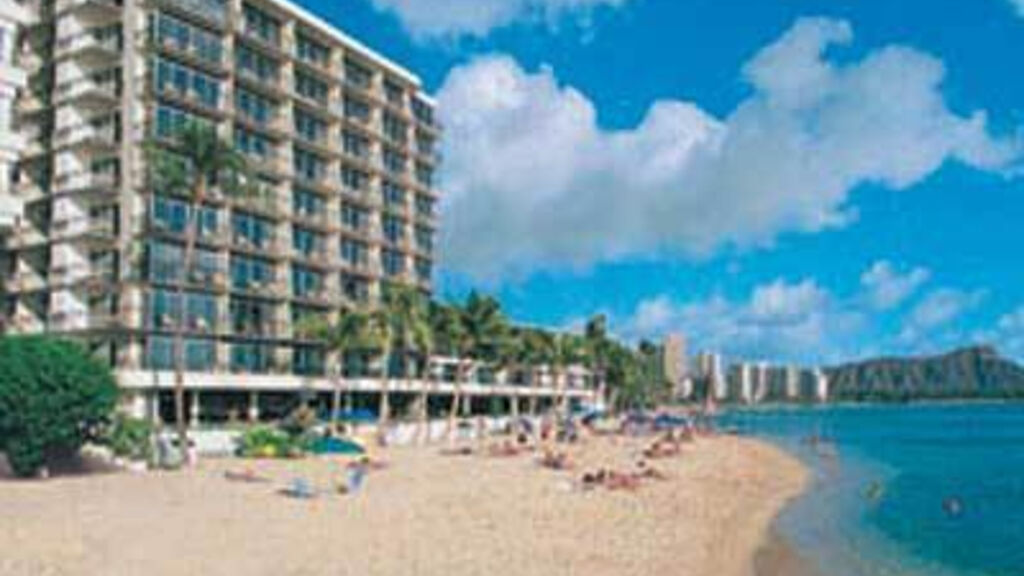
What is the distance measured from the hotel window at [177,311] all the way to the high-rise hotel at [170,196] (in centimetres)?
10

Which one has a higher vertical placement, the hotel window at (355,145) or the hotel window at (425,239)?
the hotel window at (355,145)

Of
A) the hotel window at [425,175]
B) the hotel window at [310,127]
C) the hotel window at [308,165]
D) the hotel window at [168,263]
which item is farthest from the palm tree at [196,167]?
the hotel window at [425,175]

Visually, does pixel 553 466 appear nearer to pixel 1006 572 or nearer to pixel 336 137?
pixel 1006 572

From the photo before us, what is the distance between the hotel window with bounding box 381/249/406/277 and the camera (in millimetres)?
101250

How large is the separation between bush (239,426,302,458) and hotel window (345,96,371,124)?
128ft

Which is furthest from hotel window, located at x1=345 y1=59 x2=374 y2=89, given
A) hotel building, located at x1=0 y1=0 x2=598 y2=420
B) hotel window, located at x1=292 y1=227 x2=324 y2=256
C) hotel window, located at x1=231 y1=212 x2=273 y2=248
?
hotel window, located at x1=231 y1=212 x2=273 y2=248

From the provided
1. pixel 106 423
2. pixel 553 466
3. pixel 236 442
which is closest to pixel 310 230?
pixel 236 442

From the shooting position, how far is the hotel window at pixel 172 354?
7394 centimetres

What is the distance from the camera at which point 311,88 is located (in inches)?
3622

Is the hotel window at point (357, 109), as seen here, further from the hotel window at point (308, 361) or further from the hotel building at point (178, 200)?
the hotel window at point (308, 361)

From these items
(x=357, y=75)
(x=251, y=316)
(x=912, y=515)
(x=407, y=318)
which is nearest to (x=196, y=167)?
(x=251, y=316)

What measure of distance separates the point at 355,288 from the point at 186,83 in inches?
960

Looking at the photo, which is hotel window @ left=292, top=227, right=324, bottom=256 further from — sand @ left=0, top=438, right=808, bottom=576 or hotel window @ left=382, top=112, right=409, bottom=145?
sand @ left=0, top=438, right=808, bottom=576

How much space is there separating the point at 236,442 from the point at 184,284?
41.6ft
